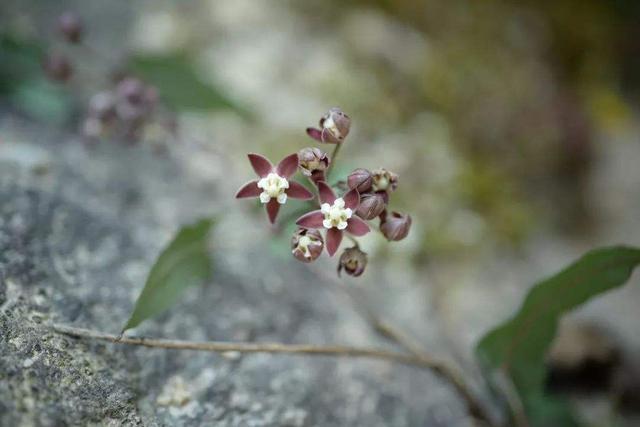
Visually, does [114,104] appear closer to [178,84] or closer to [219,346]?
[178,84]

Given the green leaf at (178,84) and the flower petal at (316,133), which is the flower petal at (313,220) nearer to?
the flower petal at (316,133)

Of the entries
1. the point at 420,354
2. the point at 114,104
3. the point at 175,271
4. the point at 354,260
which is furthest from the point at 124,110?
the point at 420,354

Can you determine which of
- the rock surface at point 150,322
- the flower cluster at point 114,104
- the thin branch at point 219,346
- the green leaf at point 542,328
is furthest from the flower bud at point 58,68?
the green leaf at point 542,328

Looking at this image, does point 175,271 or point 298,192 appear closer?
point 298,192

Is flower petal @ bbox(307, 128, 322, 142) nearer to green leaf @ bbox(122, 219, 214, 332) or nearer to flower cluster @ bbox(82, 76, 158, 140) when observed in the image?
green leaf @ bbox(122, 219, 214, 332)

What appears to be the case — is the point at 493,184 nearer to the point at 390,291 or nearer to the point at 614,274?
the point at 390,291

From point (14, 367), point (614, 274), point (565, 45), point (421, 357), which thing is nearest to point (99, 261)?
point (14, 367)
